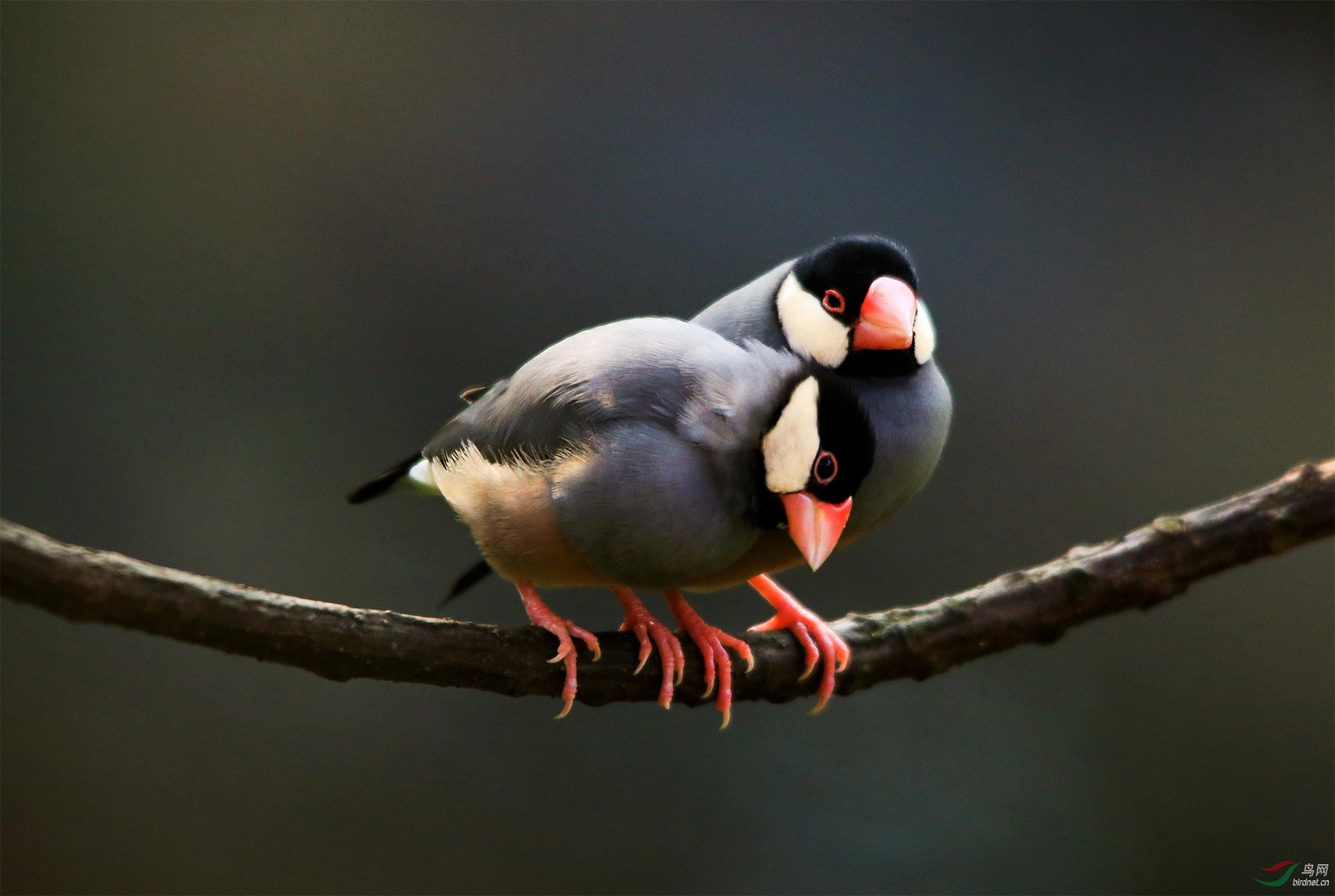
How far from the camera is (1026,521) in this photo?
2.11 m

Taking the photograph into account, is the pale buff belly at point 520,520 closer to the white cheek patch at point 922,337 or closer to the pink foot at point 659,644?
the pink foot at point 659,644

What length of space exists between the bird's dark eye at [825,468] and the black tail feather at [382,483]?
62cm

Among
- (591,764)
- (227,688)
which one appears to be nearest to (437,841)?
(591,764)

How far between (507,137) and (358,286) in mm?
407

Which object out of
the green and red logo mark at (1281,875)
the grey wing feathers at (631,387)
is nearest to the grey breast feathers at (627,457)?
the grey wing feathers at (631,387)

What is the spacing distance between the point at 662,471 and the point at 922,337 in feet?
1.27

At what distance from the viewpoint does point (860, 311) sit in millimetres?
1112

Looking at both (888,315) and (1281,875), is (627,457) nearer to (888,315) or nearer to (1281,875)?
(888,315)

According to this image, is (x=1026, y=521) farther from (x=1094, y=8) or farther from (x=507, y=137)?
(x=507, y=137)

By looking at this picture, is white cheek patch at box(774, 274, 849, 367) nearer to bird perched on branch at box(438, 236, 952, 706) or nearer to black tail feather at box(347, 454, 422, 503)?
bird perched on branch at box(438, 236, 952, 706)

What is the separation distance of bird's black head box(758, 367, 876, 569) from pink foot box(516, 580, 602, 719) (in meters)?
0.25

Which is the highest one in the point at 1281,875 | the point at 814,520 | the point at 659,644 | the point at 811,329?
the point at 811,329

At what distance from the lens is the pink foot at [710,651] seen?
1099 mm

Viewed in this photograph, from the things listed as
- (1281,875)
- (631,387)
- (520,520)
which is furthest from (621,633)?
(1281,875)
